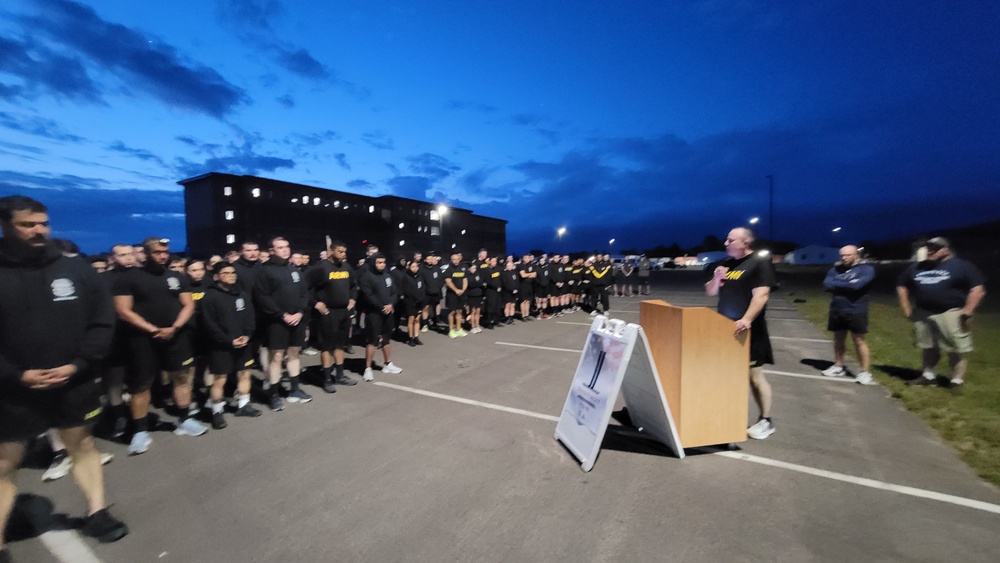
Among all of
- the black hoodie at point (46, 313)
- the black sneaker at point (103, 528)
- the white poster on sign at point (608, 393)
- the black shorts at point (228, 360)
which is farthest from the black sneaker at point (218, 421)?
the white poster on sign at point (608, 393)

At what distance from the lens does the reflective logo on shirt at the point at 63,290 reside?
9.55 feet

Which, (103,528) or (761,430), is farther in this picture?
(761,430)

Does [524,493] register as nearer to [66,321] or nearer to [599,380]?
[599,380]

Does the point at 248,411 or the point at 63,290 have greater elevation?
the point at 63,290

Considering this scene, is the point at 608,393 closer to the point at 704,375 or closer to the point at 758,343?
the point at 704,375

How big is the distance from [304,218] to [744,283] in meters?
47.7

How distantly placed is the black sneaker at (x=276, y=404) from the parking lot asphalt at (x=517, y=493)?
0.67 feet

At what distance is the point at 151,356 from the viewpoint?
476 cm

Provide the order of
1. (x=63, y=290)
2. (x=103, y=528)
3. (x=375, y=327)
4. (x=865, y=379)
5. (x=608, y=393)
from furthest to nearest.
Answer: (x=375, y=327), (x=865, y=379), (x=608, y=393), (x=103, y=528), (x=63, y=290)

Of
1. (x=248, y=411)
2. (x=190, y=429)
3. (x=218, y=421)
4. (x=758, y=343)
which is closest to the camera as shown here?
(x=758, y=343)

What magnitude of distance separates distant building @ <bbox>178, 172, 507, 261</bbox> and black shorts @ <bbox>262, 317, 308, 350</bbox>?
85.3 feet

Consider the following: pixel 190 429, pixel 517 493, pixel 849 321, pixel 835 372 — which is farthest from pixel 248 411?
pixel 835 372

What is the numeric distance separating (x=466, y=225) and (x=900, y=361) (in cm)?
5977

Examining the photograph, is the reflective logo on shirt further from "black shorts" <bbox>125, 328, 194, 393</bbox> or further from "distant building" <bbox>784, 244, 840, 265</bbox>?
"distant building" <bbox>784, 244, 840, 265</bbox>
